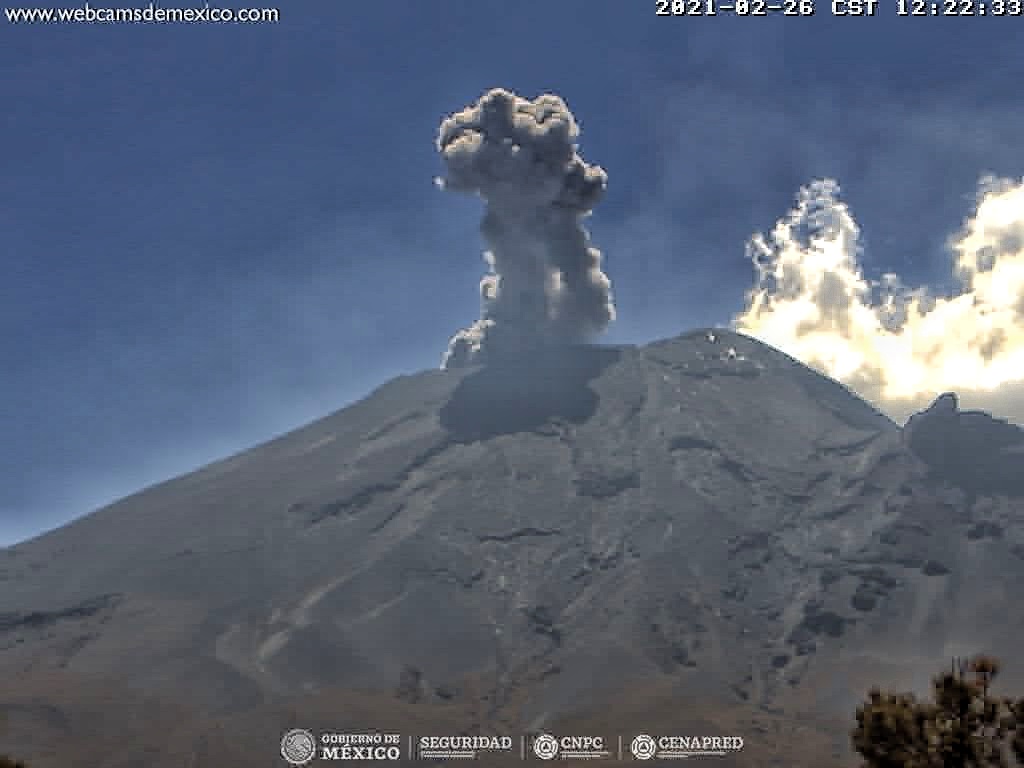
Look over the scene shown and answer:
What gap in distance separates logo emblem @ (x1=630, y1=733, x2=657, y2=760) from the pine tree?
10758 centimetres

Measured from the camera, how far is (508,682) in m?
153

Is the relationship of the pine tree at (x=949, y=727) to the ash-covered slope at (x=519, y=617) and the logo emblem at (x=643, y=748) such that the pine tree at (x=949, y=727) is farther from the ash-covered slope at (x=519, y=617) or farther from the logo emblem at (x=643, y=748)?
the ash-covered slope at (x=519, y=617)

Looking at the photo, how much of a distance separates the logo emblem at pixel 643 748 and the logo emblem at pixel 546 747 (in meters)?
9.31

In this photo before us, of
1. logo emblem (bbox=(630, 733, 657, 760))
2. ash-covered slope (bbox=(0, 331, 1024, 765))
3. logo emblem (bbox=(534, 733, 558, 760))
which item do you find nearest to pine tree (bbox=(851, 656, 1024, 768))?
logo emblem (bbox=(630, 733, 657, 760))

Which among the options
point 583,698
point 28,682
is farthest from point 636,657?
point 28,682

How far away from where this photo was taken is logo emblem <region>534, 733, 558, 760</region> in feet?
416

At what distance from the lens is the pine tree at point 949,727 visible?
19.2 m

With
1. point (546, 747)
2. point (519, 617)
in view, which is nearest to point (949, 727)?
point (546, 747)

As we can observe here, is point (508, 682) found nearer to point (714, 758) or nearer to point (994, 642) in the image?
point (714, 758)

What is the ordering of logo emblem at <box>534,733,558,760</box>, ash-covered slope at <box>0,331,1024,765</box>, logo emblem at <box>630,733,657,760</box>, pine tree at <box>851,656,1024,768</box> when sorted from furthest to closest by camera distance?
ash-covered slope at <box>0,331,1024,765</box>, logo emblem at <box>534,733,558,760</box>, logo emblem at <box>630,733,657,760</box>, pine tree at <box>851,656,1024,768</box>

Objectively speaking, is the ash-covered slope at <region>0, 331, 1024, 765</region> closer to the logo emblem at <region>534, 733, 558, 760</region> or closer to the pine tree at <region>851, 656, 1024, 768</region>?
the logo emblem at <region>534, 733, 558, 760</region>

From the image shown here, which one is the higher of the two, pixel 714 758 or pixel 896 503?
pixel 896 503

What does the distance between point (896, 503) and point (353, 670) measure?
102m

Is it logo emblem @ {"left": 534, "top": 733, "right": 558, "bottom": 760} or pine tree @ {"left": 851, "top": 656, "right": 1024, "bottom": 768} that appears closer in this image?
pine tree @ {"left": 851, "top": 656, "right": 1024, "bottom": 768}
